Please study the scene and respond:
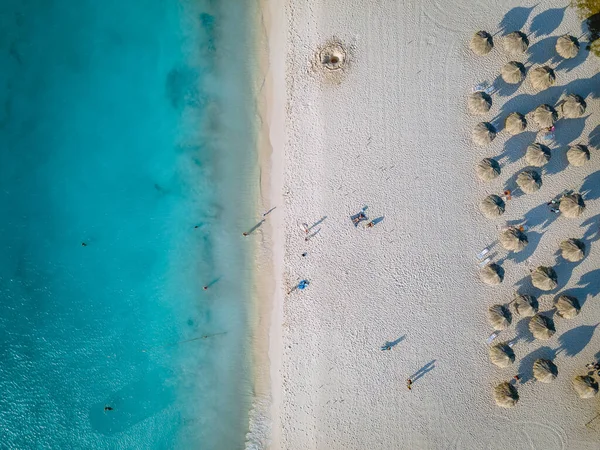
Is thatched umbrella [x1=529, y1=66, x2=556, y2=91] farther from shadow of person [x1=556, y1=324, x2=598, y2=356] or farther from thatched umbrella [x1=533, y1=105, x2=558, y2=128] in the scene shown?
shadow of person [x1=556, y1=324, x2=598, y2=356]

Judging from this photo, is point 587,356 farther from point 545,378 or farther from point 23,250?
point 23,250

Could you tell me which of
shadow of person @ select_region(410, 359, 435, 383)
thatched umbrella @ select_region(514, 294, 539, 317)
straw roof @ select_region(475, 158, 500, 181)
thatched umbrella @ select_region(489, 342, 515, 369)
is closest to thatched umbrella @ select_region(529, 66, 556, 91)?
straw roof @ select_region(475, 158, 500, 181)

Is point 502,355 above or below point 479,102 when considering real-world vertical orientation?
below

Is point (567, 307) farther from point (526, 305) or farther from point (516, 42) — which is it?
point (516, 42)

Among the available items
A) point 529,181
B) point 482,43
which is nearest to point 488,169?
point 529,181

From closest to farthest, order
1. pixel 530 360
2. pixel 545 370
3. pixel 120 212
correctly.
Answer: pixel 545 370, pixel 530 360, pixel 120 212
